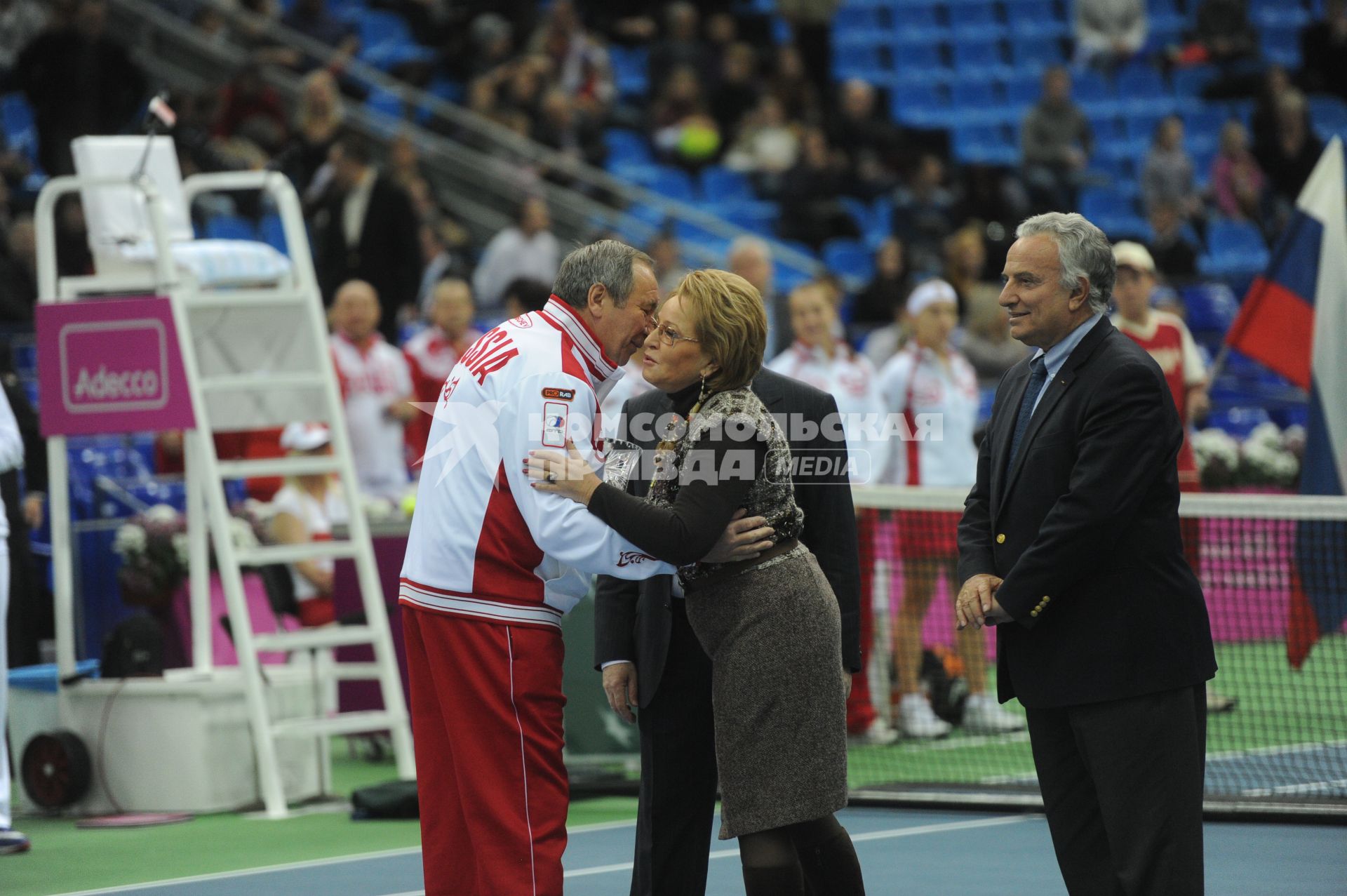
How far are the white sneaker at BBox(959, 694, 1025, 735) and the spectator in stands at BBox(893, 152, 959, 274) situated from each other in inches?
275

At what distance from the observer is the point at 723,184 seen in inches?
747

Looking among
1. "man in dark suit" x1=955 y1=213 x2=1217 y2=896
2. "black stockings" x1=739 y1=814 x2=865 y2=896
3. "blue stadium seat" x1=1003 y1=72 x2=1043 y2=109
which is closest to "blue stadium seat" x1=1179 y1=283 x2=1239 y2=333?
"blue stadium seat" x1=1003 y1=72 x2=1043 y2=109

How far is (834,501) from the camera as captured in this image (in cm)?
533

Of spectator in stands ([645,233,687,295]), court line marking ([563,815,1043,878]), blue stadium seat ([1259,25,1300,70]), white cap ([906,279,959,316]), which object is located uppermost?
blue stadium seat ([1259,25,1300,70])

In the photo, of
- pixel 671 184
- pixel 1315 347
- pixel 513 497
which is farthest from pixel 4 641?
pixel 671 184

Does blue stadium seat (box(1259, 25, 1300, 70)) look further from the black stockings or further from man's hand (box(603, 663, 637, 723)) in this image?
the black stockings

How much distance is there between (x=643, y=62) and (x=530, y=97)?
295 centimetres

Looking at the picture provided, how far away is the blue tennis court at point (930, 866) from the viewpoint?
646 centimetres

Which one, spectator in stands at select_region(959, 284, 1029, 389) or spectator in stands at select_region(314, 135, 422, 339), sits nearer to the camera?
spectator in stands at select_region(959, 284, 1029, 389)

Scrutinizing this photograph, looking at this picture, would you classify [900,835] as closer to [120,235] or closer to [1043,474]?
[1043,474]

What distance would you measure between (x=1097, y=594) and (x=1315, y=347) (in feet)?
16.4

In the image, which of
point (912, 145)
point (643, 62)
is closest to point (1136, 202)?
point (912, 145)

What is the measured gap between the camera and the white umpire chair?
27.7ft

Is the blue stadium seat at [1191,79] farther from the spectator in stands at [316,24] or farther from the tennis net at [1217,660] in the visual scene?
the tennis net at [1217,660]
